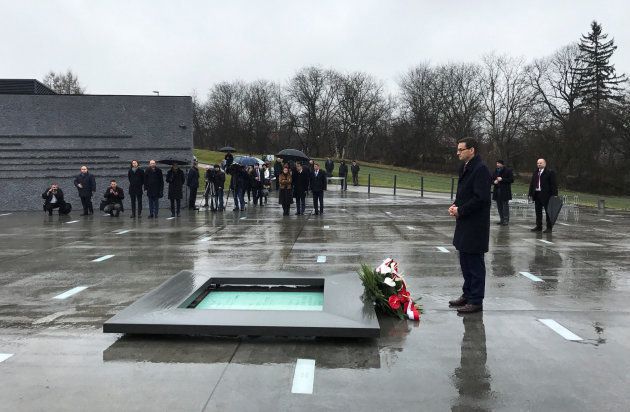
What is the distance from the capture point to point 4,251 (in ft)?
36.5

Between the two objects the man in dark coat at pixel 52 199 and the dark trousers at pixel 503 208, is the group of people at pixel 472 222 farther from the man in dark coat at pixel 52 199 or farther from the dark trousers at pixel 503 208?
the man in dark coat at pixel 52 199

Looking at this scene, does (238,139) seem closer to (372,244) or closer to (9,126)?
(9,126)

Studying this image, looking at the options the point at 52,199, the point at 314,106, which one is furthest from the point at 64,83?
the point at 52,199

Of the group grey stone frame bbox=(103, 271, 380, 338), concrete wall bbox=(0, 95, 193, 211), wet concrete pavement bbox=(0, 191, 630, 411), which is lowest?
wet concrete pavement bbox=(0, 191, 630, 411)

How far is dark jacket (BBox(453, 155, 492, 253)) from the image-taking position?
6234 mm

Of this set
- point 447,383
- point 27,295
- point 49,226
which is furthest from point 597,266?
point 49,226

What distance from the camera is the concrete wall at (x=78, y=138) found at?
73.9ft

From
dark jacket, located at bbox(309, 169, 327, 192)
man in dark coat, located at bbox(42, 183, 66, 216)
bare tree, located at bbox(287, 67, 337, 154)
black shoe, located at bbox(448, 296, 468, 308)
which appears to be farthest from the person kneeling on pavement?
bare tree, located at bbox(287, 67, 337, 154)

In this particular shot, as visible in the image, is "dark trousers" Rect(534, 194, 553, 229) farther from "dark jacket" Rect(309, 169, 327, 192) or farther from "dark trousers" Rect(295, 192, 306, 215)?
"dark trousers" Rect(295, 192, 306, 215)

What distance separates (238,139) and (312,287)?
81.6 meters

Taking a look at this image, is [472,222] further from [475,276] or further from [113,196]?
[113,196]

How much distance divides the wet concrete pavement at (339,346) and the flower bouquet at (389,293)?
166 millimetres

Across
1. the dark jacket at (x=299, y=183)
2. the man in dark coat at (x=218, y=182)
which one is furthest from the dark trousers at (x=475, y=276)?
the man in dark coat at (x=218, y=182)

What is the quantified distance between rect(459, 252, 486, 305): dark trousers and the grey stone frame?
1.24m
